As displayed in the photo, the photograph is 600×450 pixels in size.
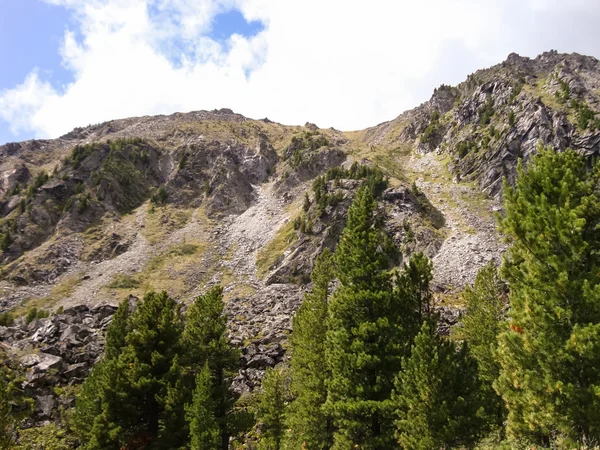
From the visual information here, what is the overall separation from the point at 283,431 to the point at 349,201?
6352cm

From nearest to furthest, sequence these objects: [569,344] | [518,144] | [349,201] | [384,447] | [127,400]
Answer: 1. [569,344]
2. [384,447]
3. [127,400]
4. [349,201]
5. [518,144]

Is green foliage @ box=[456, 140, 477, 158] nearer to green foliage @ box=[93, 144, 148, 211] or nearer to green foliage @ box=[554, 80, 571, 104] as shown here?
green foliage @ box=[554, 80, 571, 104]

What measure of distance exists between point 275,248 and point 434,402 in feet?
232

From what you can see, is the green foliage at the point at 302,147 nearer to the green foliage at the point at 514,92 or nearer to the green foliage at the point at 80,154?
the green foliage at the point at 514,92

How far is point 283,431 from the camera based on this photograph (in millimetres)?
32875

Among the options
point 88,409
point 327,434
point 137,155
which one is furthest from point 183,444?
point 137,155

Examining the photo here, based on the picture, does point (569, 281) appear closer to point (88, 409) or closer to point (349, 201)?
point (88, 409)

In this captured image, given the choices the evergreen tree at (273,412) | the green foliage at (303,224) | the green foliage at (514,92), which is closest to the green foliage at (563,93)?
the green foliage at (514,92)

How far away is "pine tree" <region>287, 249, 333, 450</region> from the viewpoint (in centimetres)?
2703

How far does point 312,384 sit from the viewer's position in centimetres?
2794

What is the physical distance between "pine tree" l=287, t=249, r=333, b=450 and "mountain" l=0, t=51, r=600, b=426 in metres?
15.6

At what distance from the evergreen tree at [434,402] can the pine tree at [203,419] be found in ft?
36.7

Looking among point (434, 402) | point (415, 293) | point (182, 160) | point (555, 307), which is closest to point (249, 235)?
point (182, 160)

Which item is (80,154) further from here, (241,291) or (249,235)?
(241,291)
